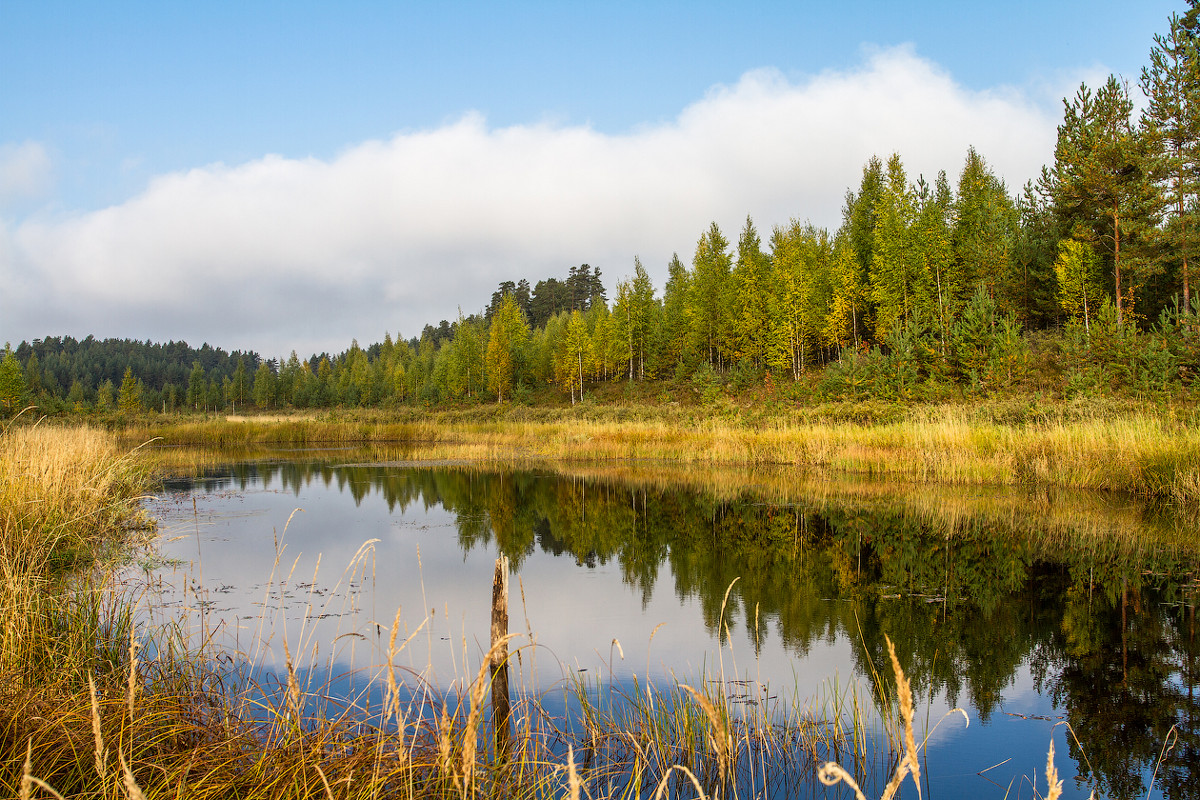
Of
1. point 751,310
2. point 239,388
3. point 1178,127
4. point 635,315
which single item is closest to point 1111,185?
point 1178,127

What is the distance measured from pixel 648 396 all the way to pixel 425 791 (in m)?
43.9

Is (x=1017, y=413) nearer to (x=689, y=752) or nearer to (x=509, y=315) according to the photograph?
(x=689, y=752)

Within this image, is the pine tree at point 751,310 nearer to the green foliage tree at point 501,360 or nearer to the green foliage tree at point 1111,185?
the green foliage tree at point 1111,185

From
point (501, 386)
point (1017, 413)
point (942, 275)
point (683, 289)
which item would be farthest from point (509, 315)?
point (1017, 413)

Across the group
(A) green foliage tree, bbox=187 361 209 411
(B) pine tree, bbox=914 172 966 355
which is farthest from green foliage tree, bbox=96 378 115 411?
(B) pine tree, bbox=914 172 966 355

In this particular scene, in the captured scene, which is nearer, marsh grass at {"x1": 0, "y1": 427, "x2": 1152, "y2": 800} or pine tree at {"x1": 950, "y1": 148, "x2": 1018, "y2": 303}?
marsh grass at {"x1": 0, "y1": 427, "x2": 1152, "y2": 800}

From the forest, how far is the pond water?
17186mm

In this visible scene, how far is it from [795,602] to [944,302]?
108ft

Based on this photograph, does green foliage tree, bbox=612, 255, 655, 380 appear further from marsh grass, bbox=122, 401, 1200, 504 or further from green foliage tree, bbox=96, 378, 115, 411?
green foliage tree, bbox=96, 378, 115, 411

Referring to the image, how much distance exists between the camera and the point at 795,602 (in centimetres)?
782

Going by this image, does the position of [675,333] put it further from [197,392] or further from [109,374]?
[109,374]

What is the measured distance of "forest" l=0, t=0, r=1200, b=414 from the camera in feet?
92.4

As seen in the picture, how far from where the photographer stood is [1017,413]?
1888 cm

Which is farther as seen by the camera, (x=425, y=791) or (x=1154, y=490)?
(x=1154, y=490)
